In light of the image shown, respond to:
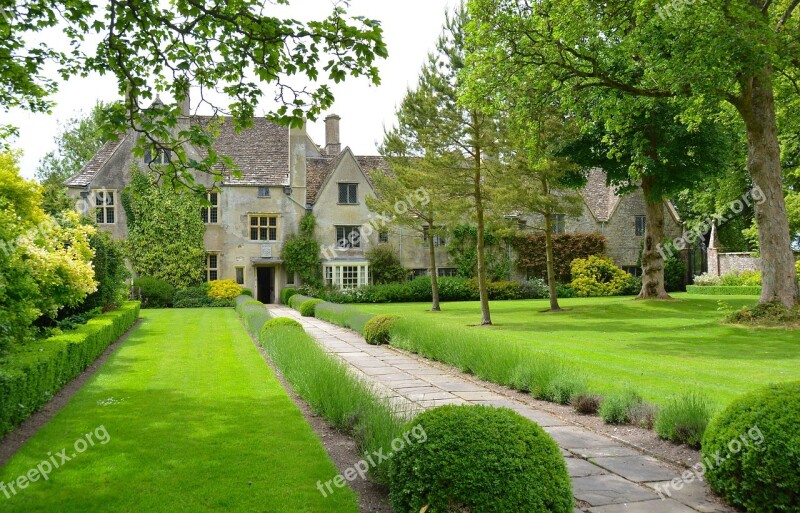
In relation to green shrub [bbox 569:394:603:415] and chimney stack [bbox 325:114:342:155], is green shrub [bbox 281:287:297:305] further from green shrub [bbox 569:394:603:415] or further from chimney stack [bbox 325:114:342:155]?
green shrub [bbox 569:394:603:415]

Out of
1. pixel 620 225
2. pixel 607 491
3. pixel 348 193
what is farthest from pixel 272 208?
pixel 607 491

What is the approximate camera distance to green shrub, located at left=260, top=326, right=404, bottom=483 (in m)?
6.03

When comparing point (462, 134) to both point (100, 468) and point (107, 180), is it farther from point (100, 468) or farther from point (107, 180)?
point (107, 180)

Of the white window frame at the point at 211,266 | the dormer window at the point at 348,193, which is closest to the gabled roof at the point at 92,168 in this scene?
the white window frame at the point at 211,266

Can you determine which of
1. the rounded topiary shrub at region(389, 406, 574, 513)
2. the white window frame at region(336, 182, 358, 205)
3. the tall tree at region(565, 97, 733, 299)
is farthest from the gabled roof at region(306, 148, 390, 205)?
the rounded topiary shrub at region(389, 406, 574, 513)

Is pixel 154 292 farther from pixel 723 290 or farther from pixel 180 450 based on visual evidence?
pixel 723 290

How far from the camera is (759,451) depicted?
4934 mm

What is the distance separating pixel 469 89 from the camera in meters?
17.1

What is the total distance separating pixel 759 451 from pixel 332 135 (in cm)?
4236

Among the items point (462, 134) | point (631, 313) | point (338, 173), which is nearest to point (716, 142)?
point (631, 313)

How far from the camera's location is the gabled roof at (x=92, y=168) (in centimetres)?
3494

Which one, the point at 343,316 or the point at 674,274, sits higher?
the point at 674,274

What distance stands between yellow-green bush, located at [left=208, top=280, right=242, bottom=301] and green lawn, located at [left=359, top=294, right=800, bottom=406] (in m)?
13.4

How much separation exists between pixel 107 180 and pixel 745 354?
32889mm
